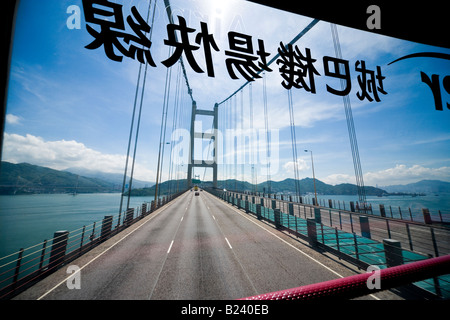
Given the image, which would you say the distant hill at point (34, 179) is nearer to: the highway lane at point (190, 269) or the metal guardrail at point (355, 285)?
the highway lane at point (190, 269)

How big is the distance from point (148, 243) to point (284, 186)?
18583 cm

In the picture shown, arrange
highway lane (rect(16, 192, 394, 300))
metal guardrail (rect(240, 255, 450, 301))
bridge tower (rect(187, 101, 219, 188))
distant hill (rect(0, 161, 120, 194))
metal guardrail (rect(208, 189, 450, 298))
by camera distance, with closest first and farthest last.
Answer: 1. metal guardrail (rect(240, 255, 450, 301))
2. highway lane (rect(16, 192, 394, 300))
3. metal guardrail (rect(208, 189, 450, 298))
4. bridge tower (rect(187, 101, 219, 188))
5. distant hill (rect(0, 161, 120, 194))

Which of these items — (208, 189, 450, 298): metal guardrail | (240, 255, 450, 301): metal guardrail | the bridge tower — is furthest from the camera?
the bridge tower

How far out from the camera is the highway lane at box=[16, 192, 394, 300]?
498 cm

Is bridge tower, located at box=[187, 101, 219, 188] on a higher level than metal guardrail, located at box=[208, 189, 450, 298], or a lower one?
higher

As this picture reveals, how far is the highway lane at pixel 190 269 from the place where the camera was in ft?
16.3

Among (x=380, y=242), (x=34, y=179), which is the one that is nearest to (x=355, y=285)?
(x=380, y=242)

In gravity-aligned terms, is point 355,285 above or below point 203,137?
below

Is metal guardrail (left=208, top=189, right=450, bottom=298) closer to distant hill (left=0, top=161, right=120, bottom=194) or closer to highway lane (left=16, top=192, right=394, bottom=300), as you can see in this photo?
highway lane (left=16, top=192, right=394, bottom=300)

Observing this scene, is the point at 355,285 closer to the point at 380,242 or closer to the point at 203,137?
the point at 380,242

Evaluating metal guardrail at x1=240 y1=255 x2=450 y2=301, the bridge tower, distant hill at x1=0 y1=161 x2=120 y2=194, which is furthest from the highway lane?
distant hill at x1=0 y1=161 x2=120 y2=194

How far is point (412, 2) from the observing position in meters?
2.36

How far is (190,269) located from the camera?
6258mm

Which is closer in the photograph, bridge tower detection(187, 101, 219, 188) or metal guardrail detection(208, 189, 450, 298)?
metal guardrail detection(208, 189, 450, 298)
